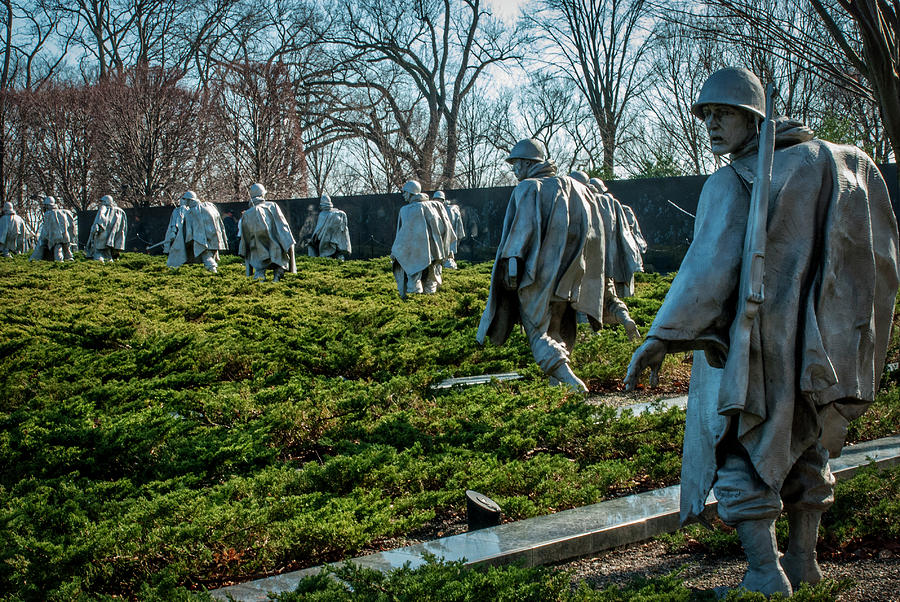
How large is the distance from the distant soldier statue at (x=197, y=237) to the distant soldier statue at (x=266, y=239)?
12.0ft

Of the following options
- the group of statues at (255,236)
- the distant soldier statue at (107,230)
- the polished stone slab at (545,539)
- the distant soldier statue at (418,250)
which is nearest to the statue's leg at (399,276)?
the distant soldier statue at (418,250)

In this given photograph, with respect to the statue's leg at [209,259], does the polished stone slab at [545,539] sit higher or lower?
lower

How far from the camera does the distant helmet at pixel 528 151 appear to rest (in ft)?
26.4

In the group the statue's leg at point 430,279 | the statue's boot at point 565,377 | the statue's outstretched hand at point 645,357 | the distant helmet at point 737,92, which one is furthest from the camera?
the statue's leg at point 430,279

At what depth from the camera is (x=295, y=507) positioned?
14.1 feet

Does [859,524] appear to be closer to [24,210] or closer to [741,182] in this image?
[741,182]

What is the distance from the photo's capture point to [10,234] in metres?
30.9

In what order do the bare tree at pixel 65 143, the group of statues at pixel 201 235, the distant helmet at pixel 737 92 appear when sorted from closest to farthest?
the distant helmet at pixel 737 92 < the group of statues at pixel 201 235 < the bare tree at pixel 65 143

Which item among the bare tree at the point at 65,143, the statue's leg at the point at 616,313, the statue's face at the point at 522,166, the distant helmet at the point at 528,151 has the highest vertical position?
the bare tree at the point at 65,143

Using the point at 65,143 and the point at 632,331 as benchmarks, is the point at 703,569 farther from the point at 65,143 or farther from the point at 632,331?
the point at 65,143

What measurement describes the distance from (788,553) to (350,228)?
27.5 metres

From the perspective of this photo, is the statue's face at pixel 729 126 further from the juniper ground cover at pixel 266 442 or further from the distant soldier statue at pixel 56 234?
the distant soldier statue at pixel 56 234

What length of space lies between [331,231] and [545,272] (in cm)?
2156

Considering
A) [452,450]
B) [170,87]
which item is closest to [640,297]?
[452,450]
